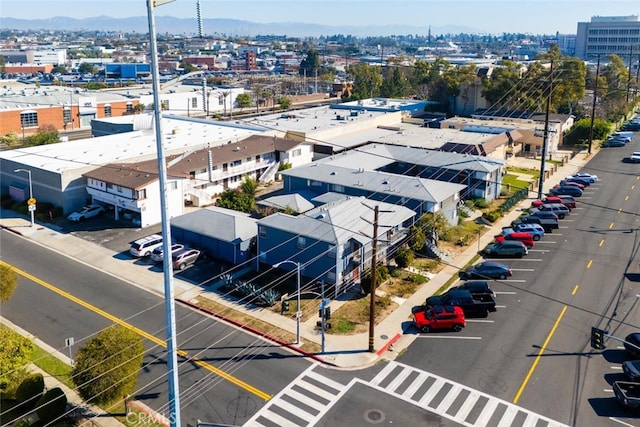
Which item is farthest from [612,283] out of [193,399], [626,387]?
[193,399]

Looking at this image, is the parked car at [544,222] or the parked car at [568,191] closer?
the parked car at [544,222]

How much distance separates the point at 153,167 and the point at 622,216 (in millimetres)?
42063

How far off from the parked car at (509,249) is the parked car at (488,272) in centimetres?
331

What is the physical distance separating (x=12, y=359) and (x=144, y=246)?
679 inches

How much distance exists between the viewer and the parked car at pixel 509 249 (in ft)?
132

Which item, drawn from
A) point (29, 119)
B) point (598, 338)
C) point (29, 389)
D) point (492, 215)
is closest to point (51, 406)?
point (29, 389)

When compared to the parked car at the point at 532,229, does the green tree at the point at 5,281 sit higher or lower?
higher

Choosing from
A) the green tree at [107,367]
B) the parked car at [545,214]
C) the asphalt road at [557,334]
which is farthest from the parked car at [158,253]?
the parked car at [545,214]

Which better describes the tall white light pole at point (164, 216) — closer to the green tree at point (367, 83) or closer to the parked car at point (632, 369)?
the parked car at point (632, 369)

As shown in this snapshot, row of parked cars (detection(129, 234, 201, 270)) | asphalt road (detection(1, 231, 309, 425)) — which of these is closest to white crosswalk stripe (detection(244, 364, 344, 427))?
asphalt road (detection(1, 231, 309, 425))

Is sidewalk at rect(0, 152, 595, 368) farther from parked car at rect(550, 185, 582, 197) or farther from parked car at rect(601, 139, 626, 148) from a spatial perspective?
parked car at rect(601, 139, 626, 148)

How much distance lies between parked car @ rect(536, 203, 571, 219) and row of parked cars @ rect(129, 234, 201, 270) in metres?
29.9

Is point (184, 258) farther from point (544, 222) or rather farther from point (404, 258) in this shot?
point (544, 222)

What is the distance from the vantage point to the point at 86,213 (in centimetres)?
4784
